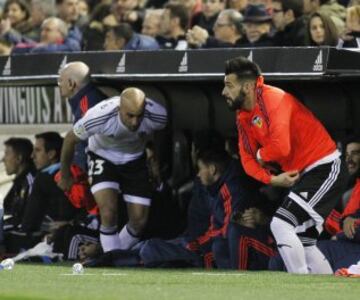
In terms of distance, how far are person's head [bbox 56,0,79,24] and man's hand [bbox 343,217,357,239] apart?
704 centimetres

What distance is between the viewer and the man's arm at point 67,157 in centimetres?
1360

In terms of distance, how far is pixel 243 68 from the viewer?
11875mm

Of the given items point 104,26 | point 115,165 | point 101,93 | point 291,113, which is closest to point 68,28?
point 104,26

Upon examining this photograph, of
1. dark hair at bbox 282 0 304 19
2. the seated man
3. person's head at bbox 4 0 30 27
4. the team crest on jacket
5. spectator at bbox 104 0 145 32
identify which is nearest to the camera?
the team crest on jacket

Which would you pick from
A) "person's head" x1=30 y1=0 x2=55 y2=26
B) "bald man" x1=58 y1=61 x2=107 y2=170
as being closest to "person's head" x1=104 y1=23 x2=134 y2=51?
"bald man" x1=58 y1=61 x2=107 y2=170

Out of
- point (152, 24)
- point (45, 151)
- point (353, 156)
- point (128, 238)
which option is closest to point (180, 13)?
point (152, 24)

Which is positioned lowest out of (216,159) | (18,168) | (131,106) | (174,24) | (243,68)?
(18,168)

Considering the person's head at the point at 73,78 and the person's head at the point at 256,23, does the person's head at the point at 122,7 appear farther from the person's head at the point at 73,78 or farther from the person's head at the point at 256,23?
the person's head at the point at 73,78

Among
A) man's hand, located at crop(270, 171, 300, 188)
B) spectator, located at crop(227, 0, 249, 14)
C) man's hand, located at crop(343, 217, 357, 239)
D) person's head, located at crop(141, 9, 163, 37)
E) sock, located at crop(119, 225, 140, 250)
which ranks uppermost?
spectator, located at crop(227, 0, 249, 14)

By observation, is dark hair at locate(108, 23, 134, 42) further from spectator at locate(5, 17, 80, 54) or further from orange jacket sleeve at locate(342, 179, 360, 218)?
orange jacket sleeve at locate(342, 179, 360, 218)

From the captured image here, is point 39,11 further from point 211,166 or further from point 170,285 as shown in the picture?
point 170,285

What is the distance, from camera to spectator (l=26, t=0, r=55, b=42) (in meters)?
18.8

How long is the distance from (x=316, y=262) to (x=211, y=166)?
164 centimetres

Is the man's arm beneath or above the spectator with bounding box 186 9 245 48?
beneath
